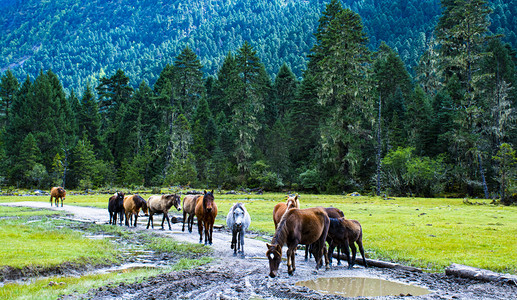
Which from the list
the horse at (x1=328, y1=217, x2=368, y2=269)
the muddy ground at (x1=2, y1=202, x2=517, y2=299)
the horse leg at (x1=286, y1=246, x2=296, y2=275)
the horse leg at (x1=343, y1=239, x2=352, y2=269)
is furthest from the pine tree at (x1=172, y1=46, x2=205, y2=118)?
the horse leg at (x1=286, y1=246, x2=296, y2=275)

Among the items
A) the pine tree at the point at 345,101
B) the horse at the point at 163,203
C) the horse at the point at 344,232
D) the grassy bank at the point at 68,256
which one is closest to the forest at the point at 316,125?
the pine tree at the point at 345,101

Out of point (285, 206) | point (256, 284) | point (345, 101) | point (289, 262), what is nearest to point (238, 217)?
point (285, 206)

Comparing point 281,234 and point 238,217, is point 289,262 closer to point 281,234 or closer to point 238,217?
point 281,234

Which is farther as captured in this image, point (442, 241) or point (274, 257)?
point (442, 241)

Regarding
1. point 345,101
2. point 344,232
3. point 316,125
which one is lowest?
point 344,232

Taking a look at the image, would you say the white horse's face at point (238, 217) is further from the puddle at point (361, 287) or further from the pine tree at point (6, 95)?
the pine tree at point (6, 95)

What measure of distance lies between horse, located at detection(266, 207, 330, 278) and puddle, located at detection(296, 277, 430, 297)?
0.89 m

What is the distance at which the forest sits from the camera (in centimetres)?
4662

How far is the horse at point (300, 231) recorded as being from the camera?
9.56 m

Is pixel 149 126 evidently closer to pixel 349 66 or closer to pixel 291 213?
pixel 349 66

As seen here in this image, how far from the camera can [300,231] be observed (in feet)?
32.8

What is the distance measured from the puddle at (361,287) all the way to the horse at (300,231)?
0.89 m

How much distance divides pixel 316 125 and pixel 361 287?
56040 millimetres

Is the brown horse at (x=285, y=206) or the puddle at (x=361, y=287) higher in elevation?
the brown horse at (x=285, y=206)
